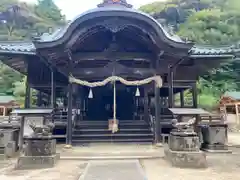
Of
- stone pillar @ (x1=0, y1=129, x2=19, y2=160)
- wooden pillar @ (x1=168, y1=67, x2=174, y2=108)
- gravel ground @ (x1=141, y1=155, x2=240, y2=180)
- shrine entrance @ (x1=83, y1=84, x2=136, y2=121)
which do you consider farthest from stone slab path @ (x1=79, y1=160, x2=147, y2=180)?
shrine entrance @ (x1=83, y1=84, x2=136, y2=121)

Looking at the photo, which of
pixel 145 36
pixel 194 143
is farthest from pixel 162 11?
pixel 194 143

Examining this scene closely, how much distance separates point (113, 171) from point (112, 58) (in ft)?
16.2

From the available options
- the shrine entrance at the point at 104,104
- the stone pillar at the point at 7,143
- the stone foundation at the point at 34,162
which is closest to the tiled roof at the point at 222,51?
the shrine entrance at the point at 104,104

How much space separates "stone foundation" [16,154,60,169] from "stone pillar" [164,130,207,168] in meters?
3.13

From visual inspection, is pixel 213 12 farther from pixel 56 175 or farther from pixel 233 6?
pixel 56 175

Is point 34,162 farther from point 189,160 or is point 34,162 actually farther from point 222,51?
point 222,51

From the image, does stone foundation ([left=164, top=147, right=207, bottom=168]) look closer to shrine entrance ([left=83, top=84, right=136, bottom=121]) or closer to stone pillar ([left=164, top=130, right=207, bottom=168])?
stone pillar ([left=164, top=130, right=207, bottom=168])

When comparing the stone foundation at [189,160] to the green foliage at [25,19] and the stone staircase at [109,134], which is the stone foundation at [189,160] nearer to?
the stone staircase at [109,134]

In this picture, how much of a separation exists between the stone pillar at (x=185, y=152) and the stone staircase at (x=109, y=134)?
11.0 feet

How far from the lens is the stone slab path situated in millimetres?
4870

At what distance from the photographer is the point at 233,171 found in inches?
219

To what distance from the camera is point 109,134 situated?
978 centimetres

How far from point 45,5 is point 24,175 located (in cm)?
5592

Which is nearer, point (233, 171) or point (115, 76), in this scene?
point (233, 171)
